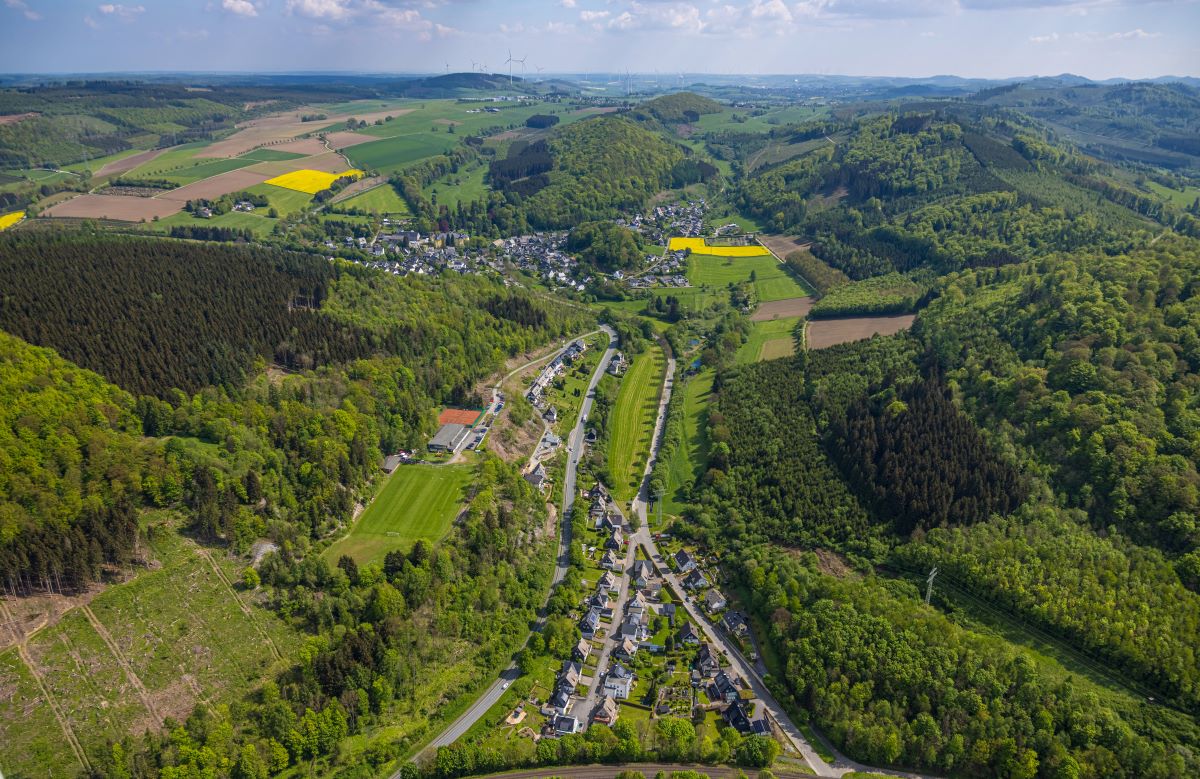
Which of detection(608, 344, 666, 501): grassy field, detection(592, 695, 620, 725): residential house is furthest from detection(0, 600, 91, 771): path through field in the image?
detection(608, 344, 666, 501): grassy field

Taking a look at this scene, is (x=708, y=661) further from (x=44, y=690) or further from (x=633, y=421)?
(x=44, y=690)

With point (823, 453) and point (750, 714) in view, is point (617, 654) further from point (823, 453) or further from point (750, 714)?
point (823, 453)

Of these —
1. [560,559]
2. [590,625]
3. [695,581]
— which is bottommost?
[590,625]

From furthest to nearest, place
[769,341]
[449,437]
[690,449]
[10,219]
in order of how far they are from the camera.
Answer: [10,219] → [769,341] → [690,449] → [449,437]

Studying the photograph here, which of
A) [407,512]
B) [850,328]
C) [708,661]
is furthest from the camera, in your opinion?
[850,328]

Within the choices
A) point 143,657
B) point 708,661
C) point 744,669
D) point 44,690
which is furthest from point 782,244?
point 44,690

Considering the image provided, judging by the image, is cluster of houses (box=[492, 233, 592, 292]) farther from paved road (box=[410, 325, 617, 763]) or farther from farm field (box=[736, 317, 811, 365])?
farm field (box=[736, 317, 811, 365])

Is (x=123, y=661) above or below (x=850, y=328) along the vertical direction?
below
